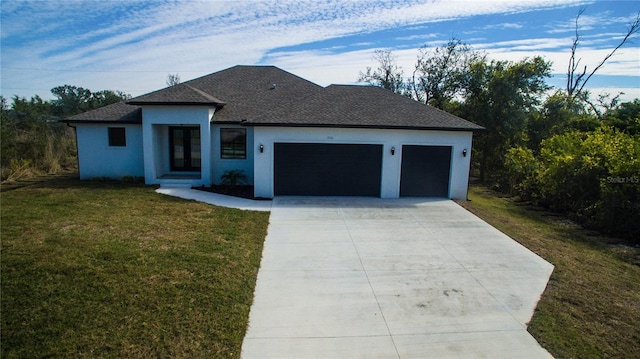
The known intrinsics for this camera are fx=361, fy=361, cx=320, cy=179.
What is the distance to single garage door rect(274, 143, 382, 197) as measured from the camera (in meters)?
13.2

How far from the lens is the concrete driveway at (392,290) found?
4.81 metres

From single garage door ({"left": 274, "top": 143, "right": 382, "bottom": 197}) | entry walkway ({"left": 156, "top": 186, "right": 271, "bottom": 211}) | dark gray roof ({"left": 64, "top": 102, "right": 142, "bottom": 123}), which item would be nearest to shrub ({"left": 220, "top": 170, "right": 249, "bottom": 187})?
entry walkway ({"left": 156, "top": 186, "right": 271, "bottom": 211})

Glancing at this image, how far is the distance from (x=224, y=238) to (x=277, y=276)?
82.6 inches

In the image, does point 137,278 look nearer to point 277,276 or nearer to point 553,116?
point 277,276

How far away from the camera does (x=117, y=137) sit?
49.4 feet

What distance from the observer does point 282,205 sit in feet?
39.2

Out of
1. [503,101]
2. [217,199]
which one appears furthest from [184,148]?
[503,101]

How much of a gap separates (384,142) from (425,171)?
2.00 metres

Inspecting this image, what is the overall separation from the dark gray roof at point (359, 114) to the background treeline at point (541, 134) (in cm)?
327

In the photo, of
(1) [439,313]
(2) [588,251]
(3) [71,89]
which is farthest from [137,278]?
(3) [71,89]

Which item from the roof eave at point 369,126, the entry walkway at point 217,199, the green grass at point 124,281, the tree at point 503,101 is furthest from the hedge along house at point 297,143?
the tree at point 503,101

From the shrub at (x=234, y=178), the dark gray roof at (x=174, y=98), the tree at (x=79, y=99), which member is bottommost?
the shrub at (x=234, y=178)

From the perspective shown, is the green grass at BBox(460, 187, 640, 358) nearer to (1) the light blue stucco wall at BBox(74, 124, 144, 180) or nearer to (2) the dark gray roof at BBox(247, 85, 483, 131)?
(2) the dark gray roof at BBox(247, 85, 483, 131)

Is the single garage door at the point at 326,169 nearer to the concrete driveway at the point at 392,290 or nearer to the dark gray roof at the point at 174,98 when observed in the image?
the concrete driveway at the point at 392,290
